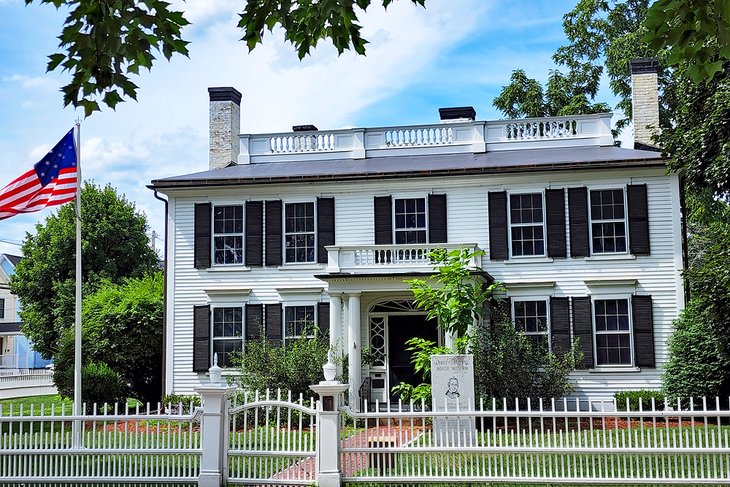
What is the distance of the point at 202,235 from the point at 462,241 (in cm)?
686

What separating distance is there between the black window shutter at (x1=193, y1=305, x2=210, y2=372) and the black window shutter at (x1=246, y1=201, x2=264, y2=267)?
1752 millimetres

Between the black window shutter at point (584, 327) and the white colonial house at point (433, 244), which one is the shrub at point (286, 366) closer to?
the white colonial house at point (433, 244)

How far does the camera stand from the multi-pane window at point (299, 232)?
76.0ft

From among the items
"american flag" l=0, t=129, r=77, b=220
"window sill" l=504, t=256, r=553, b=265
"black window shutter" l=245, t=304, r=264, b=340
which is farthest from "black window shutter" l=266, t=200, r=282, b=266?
"american flag" l=0, t=129, r=77, b=220

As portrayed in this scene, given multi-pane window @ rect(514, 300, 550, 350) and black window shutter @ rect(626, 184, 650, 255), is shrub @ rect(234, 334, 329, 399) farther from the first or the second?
black window shutter @ rect(626, 184, 650, 255)

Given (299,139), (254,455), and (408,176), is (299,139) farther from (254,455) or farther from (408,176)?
(254,455)

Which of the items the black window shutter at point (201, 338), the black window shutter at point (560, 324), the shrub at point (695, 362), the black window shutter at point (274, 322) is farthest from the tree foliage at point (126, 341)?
the shrub at point (695, 362)

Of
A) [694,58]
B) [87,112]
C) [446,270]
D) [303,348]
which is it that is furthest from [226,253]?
[694,58]

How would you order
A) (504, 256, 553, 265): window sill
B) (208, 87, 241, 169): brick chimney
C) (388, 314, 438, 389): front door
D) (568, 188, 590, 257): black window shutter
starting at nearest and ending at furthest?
1. (568, 188, 590, 257): black window shutter
2. (504, 256, 553, 265): window sill
3. (388, 314, 438, 389): front door
4. (208, 87, 241, 169): brick chimney

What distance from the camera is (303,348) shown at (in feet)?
69.5

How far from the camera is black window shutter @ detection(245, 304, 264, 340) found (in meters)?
23.0

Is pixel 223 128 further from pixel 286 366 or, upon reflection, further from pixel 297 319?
pixel 286 366

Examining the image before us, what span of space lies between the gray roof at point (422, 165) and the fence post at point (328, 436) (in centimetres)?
1187

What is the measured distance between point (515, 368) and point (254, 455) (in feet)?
32.6
